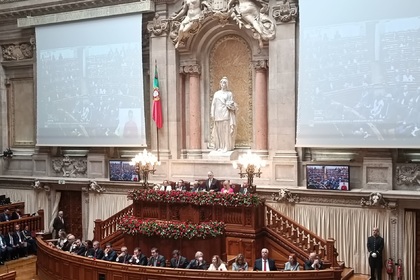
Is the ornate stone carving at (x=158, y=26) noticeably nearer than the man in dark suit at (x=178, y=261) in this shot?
No

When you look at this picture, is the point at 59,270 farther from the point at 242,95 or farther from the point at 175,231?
the point at 242,95

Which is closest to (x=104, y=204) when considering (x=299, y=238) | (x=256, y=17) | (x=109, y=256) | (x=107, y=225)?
(x=107, y=225)

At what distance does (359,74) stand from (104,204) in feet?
32.6

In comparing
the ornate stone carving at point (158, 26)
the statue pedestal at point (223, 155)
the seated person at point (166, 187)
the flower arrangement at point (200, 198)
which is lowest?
the flower arrangement at point (200, 198)

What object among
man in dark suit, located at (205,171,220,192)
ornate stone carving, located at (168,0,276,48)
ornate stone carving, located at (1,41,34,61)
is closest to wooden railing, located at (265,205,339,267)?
man in dark suit, located at (205,171,220,192)

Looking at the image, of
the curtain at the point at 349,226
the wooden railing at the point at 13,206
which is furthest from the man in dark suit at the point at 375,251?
the wooden railing at the point at 13,206

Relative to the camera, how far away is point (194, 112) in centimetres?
1834

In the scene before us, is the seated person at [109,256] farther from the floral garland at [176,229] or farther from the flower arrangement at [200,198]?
the flower arrangement at [200,198]

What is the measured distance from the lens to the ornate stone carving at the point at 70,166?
19938mm

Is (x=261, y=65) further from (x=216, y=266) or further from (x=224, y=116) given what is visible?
(x=216, y=266)

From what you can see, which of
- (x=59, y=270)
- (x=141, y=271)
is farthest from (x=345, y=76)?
(x=59, y=270)

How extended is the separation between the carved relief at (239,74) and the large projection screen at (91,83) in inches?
109

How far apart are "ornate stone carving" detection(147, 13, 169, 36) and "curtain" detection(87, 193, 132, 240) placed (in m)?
5.74

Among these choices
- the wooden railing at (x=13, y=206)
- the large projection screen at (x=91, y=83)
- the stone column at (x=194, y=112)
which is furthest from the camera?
the wooden railing at (x=13, y=206)
